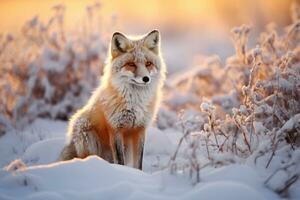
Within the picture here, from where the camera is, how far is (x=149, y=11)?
52812 mm

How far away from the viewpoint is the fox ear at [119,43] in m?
5.76

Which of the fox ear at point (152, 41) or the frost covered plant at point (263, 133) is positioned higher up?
the fox ear at point (152, 41)

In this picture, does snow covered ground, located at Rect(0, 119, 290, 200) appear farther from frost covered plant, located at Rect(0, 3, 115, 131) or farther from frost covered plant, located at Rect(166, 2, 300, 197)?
frost covered plant, located at Rect(0, 3, 115, 131)

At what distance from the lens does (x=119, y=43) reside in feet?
19.0

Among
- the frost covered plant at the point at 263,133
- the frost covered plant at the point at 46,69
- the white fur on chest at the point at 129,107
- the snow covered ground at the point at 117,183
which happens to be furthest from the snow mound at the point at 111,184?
the frost covered plant at the point at 46,69

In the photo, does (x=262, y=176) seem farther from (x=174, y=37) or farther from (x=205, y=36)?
(x=174, y=37)

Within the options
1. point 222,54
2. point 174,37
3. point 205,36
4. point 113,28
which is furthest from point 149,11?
point 113,28

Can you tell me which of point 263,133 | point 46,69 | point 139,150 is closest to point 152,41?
point 139,150

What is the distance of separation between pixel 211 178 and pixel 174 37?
39.3 metres

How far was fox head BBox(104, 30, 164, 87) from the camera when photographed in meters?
5.60

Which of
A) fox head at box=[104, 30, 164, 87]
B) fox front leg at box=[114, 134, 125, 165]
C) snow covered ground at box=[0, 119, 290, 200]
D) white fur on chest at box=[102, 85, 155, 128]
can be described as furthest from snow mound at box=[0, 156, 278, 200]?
fox head at box=[104, 30, 164, 87]

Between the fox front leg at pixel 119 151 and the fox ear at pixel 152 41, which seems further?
the fox ear at pixel 152 41

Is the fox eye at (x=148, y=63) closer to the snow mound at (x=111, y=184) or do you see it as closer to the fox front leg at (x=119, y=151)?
the fox front leg at (x=119, y=151)

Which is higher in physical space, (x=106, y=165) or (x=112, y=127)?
(x=112, y=127)
